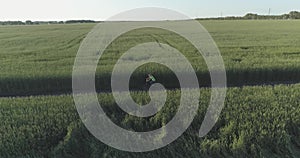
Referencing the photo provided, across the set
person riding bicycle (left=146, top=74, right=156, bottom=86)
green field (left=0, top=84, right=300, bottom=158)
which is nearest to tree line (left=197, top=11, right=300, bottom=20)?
person riding bicycle (left=146, top=74, right=156, bottom=86)

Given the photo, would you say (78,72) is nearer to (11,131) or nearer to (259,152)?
(11,131)

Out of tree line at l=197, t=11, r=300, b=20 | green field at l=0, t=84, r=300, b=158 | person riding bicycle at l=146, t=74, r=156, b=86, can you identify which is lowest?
green field at l=0, t=84, r=300, b=158

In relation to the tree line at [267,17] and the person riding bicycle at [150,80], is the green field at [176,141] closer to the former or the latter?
the person riding bicycle at [150,80]

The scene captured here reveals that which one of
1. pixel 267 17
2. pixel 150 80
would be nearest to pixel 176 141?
pixel 150 80

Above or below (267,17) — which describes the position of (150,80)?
below

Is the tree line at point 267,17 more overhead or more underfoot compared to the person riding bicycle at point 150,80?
more overhead

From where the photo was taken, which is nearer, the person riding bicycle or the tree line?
the person riding bicycle

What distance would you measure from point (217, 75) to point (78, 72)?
6.56m

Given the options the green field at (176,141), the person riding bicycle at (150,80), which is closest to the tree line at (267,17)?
the person riding bicycle at (150,80)

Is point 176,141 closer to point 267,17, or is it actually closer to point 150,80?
point 150,80

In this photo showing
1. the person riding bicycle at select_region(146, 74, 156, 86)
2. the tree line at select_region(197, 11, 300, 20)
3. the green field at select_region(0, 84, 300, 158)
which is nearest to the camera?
the green field at select_region(0, 84, 300, 158)

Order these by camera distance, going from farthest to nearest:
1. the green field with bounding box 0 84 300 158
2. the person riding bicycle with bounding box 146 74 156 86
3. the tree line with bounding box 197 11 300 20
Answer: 1. the tree line with bounding box 197 11 300 20
2. the person riding bicycle with bounding box 146 74 156 86
3. the green field with bounding box 0 84 300 158

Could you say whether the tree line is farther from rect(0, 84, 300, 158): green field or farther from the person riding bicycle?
rect(0, 84, 300, 158): green field

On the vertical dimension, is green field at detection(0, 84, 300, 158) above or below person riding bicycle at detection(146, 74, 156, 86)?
below
